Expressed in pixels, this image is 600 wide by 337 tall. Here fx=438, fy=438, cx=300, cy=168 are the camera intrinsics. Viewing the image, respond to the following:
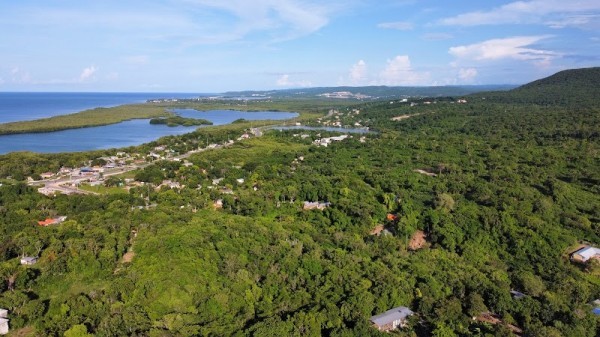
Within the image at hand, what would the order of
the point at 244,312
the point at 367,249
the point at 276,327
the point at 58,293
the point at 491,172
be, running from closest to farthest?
the point at 276,327
the point at 244,312
the point at 58,293
the point at 367,249
the point at 491,172

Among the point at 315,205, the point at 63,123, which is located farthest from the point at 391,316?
the point at 63,123

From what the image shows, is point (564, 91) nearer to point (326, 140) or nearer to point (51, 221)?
point (326, 140)

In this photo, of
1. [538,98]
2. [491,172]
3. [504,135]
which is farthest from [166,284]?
[538,98]

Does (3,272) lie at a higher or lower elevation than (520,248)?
higher

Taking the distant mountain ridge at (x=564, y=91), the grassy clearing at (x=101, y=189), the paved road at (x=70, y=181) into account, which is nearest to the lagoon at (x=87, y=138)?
the paved road at (x=70, y=181)

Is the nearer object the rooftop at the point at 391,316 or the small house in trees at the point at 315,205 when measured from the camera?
the rooftop at the point at 391,316

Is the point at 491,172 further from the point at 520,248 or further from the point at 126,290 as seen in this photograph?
the point at 126,290

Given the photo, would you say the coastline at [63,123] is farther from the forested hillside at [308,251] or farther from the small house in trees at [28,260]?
the small house in trees at [28,260]
